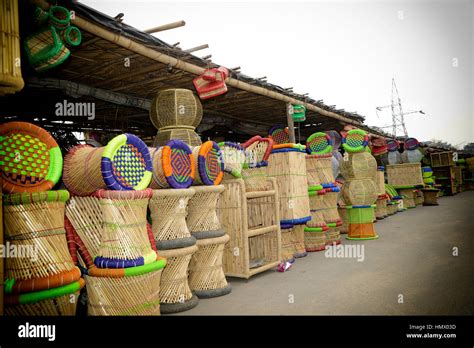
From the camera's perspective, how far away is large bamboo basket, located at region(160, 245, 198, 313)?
11.6 ft

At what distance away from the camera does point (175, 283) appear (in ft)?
11.8

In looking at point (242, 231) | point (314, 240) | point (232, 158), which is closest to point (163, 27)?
point (232, 158)

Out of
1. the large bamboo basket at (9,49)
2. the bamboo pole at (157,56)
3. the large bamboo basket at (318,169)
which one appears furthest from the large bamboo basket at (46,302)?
the large bamboo basket at (318,169)

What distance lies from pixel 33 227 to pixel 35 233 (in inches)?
1.8

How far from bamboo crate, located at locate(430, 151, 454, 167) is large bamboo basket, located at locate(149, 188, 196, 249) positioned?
19027 mm

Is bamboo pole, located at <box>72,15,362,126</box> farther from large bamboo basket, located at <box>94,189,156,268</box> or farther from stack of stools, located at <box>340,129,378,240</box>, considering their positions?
large bamboo basket, located at <box>94,189,156,268</box>

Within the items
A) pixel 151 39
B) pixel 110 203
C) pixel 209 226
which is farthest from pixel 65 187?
pixel 151 39

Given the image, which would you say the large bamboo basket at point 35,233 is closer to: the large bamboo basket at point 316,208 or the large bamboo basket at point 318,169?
the large bamboo basket at point 316,208

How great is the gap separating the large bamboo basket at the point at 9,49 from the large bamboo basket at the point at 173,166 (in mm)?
1499

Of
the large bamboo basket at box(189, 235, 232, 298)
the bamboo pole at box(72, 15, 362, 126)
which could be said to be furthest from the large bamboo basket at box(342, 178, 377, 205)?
the large bamboo basket at box(189, 235, 232, 298)

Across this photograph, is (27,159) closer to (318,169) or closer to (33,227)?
(33,227)
